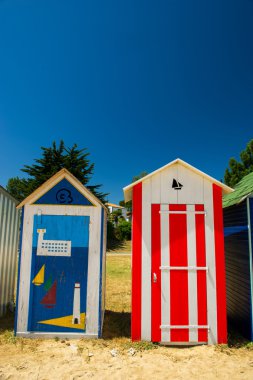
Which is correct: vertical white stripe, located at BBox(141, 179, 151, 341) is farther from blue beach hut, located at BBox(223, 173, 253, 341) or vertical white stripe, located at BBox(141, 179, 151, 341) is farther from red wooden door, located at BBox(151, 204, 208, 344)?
blue beach hut, located at BBox(223, 173, 253, 341)

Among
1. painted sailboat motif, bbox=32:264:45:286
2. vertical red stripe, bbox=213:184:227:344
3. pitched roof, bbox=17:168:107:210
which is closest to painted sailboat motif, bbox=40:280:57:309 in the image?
painted sailboat motif, bbox=32:264:45:286

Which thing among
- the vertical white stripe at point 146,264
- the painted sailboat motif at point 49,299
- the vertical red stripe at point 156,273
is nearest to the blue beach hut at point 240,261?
the vertical red stripe at point 156,273

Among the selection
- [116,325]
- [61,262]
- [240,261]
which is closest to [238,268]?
[240,261]

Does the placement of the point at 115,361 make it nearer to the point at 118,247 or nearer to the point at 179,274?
the point at 179,274

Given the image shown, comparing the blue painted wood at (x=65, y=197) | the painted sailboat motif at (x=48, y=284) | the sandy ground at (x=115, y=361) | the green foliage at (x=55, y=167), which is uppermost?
the green foliage at (x=55, y=167)

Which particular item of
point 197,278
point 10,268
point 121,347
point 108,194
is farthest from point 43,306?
point 108,194

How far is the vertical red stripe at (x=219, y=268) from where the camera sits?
4965mm

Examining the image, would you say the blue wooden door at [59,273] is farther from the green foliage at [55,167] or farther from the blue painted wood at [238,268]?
the green foliage at [55,167]

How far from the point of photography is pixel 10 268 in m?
7.04

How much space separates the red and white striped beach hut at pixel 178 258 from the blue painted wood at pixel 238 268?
2.23 ft

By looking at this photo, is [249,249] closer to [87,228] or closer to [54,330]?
[87,228]

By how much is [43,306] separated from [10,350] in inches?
36.5

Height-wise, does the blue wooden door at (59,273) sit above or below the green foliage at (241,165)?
below

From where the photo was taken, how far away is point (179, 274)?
201 inches
